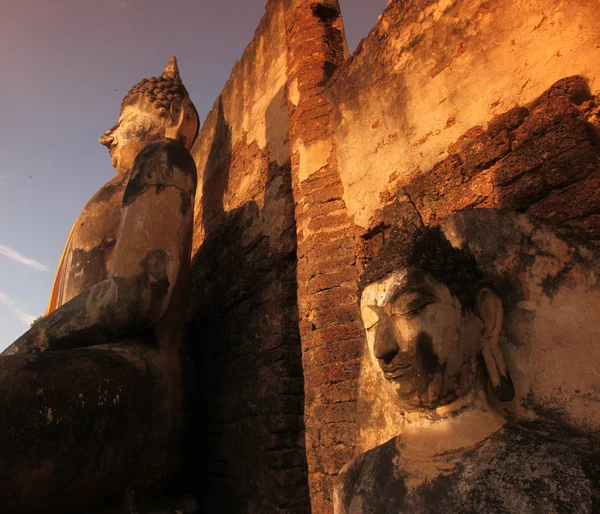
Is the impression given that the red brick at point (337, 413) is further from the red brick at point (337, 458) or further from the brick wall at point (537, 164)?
the brick wall at point (537, 164)

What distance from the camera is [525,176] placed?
174 centimetres

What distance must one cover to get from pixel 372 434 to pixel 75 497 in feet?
4.82

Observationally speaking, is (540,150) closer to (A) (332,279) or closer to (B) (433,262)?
(B) (433,262)

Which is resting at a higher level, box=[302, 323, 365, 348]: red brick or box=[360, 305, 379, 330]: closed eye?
box=[302, 323, 365, 348]: red brick

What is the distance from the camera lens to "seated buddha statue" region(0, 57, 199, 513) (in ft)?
6.79

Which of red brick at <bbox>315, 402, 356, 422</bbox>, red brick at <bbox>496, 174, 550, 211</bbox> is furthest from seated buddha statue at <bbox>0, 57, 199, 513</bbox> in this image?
red brick at <bbox>496, 174, 550, 211</bbox>

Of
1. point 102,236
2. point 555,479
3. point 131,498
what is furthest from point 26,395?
point 555,479

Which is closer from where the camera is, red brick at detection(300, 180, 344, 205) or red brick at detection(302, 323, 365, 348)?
red brick at detection(302, 323, 365, 348)

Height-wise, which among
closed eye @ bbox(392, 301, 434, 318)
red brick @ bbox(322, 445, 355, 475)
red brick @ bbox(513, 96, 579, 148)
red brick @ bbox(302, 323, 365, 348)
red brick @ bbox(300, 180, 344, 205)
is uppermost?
red brick @ bbox(300, 180, 344, 205)

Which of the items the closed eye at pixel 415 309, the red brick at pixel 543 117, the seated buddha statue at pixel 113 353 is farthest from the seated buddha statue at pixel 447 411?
the seated buddha statue at pixel 113 353

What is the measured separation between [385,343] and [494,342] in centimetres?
33

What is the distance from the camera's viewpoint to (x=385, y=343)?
1.34 metres

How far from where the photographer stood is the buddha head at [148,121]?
3867 mm

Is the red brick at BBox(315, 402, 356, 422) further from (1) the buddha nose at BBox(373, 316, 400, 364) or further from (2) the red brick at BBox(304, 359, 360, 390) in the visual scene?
(1) the buddha nose at BBox(373, 316, 400, 364)
